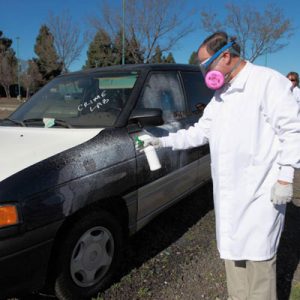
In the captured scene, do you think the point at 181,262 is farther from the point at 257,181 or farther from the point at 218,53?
the point at 218,53

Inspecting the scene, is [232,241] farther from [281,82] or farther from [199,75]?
[199,75]

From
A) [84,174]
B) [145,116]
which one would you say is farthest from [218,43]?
[84,174]

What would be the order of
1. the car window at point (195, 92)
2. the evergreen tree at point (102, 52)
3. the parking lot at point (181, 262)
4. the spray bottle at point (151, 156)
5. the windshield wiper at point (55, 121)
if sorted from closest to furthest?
the spray bottle at point (151, 156) → the parking lot at point (181, 262) → the windshield wiper at point (55, 121) → the car window at point (195, 92) → the evergreen tree at point (102, 52)

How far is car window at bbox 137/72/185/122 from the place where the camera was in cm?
362

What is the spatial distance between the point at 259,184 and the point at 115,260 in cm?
147

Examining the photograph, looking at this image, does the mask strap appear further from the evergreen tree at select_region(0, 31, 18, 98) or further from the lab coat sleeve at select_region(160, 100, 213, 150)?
the evergreen tree at select_region(0, 31, 18, 98)

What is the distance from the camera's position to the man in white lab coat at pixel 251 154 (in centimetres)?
209

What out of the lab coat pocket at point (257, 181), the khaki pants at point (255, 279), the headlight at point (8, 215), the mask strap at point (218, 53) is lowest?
the khaki pants at point (255, 279)

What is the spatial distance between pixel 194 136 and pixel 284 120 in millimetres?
819

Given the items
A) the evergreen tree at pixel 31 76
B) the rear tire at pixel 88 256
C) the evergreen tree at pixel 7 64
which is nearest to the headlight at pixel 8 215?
the rear tire at pixel 88 256

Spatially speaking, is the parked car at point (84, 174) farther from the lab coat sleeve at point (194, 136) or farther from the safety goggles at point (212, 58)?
the safety goggles at point (212, 58)

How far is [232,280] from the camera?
8.50 ft

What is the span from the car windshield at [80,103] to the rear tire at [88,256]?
858 mm

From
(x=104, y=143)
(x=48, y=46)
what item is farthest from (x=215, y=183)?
(x=48, y=46)
